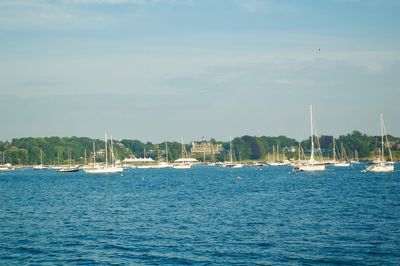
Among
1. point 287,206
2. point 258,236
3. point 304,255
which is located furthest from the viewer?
point 287,206

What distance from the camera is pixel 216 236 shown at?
43.7 meters

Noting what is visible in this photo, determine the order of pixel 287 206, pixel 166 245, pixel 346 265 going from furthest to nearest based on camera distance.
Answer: pixel 287 206, pixel 166 245, pixel 346 265

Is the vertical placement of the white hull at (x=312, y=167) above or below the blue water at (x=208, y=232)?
above

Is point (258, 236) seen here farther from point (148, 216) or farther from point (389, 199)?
point (389, 199)

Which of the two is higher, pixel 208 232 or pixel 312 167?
pixel 312 167

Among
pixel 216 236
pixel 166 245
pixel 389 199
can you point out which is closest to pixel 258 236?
pixel 216 236

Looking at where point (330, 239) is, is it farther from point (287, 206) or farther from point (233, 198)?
point (233, 198)

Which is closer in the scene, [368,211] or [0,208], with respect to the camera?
[368,211]

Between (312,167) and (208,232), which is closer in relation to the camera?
(208,232)

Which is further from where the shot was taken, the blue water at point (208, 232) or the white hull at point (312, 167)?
the white hull at point (312, 167)

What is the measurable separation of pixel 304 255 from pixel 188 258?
22.5 feet

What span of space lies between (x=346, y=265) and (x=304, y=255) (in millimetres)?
3384

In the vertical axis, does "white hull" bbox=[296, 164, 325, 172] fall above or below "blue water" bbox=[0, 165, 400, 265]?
above

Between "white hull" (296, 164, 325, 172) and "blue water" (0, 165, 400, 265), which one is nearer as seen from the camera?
"blue water" (0, 165, 400, 265)
